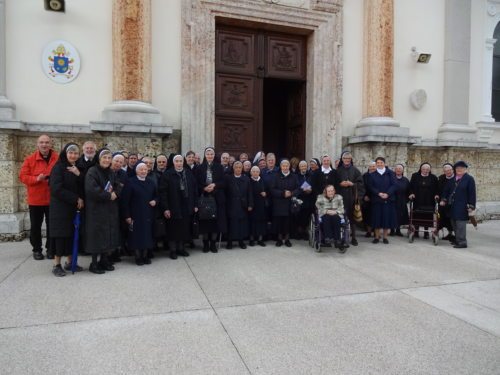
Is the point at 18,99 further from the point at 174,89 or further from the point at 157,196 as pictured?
the point at 157,196

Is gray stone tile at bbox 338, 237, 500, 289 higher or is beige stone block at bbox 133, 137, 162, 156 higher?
beige stone block at bbox 133, 137, 162, 156

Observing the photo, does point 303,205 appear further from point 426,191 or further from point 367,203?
point 426,191

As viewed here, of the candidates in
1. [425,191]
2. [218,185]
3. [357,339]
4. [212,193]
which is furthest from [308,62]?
[357,339]

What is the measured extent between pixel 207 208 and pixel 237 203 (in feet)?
1.96

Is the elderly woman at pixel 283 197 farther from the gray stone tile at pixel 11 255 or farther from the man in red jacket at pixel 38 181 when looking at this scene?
the gray stone tile at pixel 11 255

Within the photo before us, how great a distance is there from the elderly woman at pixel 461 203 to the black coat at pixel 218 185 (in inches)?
166

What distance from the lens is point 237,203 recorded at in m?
6.36

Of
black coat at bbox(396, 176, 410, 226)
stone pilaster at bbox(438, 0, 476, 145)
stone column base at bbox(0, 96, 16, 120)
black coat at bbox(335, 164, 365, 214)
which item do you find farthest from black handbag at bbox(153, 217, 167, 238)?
stone pilaster at bbox(438, 0, 476, 145)

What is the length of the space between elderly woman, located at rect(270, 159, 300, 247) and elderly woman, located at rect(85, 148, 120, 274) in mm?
2740

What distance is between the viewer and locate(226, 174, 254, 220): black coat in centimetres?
634

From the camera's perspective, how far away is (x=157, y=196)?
567 centimetres

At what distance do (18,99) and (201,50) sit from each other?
11.5 ft

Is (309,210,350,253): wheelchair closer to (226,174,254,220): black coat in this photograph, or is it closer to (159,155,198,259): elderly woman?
(226,174,254,220): black coat

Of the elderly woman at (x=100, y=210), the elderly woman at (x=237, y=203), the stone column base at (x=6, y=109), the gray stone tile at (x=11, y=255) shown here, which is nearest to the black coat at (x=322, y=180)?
the elderly woman at (x=237, y=203)
